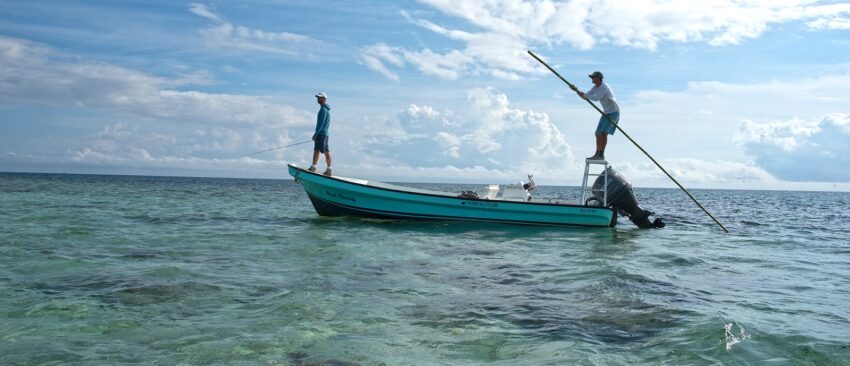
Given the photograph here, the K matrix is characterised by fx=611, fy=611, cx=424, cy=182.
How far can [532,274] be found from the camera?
1115cm

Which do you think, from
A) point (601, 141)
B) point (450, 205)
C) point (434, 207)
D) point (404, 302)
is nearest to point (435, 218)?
point (434, 207)

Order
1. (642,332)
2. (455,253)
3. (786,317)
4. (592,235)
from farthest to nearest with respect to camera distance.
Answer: (592,235) → (455,253) → (786,317) → (642,332)

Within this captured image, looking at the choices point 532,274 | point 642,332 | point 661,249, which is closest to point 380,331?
point 642,332

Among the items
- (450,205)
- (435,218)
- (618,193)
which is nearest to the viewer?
(618,193)

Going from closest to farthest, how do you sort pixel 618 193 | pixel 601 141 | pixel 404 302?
pixel 404 302 < pixel 601 141 < pixel 618 193

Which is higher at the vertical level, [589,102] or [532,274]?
[589,102]

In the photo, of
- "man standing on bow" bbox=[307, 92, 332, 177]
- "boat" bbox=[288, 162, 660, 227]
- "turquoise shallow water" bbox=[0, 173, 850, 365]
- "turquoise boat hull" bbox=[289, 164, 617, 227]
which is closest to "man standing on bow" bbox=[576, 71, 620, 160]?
"boat" bbox=[288, 162, 660, 227]

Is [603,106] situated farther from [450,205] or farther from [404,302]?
[404,302]

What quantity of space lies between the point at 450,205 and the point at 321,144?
4592 mm

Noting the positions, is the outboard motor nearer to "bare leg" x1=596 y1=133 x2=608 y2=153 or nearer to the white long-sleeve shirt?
"bare leg" x1=596 y1=133 x2=608 y2=153

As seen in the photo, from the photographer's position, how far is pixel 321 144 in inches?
734

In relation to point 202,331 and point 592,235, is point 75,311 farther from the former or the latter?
point 592,235

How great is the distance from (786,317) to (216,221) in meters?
18.1

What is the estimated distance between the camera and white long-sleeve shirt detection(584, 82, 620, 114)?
56.1 ft
